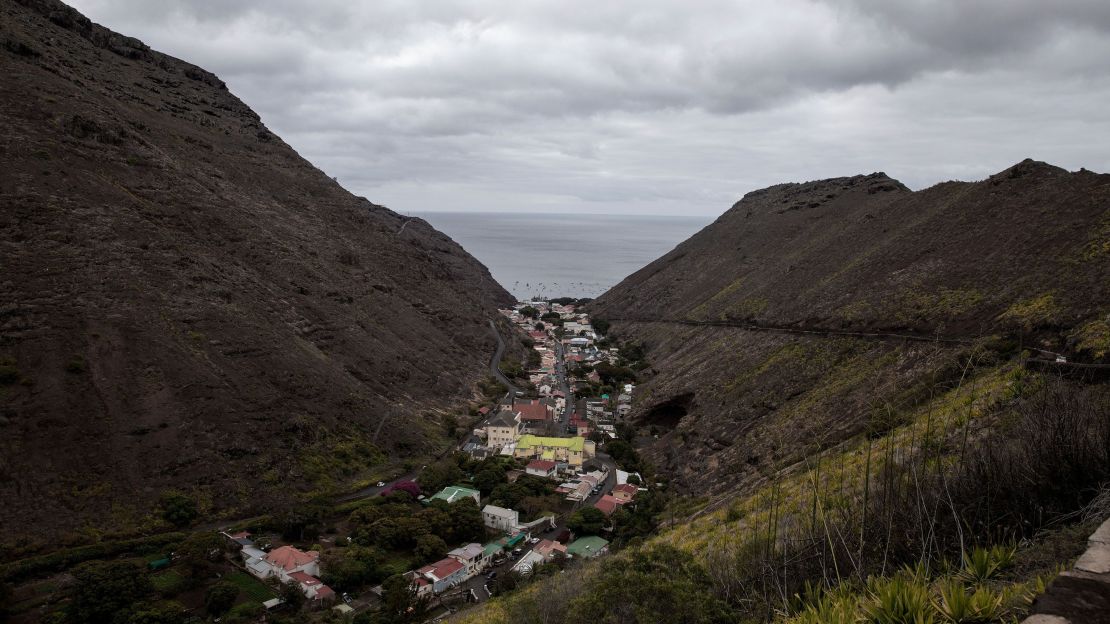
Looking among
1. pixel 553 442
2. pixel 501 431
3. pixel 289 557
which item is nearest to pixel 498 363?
pixel 501 431

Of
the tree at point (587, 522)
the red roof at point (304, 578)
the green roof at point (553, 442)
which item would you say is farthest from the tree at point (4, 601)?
the green roof at point (553, 442)

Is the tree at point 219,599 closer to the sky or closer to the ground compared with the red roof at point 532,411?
closer to the ground

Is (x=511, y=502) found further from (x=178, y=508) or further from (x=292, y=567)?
(x=178, y=508)

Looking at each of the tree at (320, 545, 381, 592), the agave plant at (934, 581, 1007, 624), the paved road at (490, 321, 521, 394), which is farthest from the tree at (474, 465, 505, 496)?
the agave plant at (934, 581, 1007, 624)

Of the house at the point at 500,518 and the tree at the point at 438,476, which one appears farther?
the tree at the point at 438,476

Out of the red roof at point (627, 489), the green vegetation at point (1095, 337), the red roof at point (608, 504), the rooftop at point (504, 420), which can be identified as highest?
the green vegetation at point (1095, 337)

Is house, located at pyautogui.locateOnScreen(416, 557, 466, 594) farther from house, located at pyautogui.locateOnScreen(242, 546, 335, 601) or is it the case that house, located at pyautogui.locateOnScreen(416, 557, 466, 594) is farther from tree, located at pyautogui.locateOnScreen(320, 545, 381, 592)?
house, located at pyautogui.locateOnScreen(242, 546, 335, 601)

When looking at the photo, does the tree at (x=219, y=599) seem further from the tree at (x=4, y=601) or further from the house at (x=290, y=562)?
the tree at (x=4, y=601)

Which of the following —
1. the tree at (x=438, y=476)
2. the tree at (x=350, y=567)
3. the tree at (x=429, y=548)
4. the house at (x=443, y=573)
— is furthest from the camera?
the tree at (x=438, y=476)
